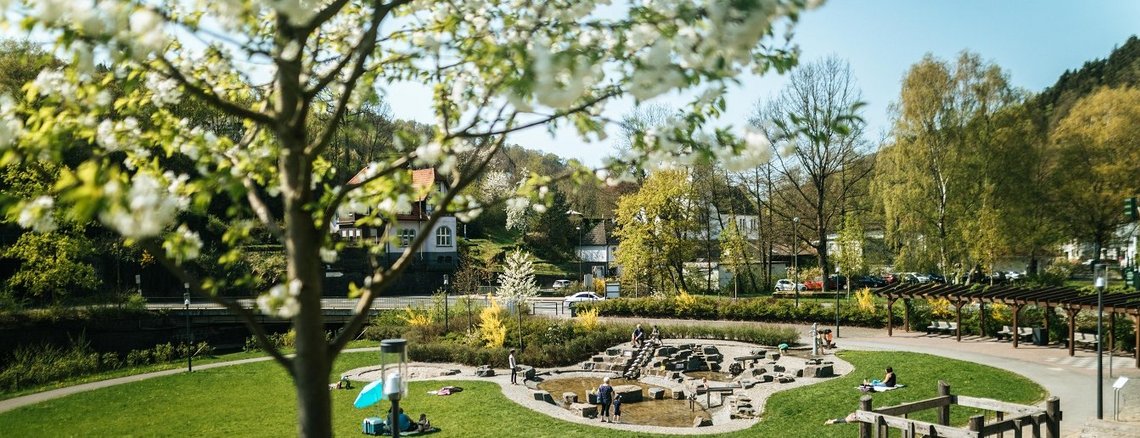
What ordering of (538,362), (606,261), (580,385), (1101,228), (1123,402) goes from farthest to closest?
(606,261), (1101,228), (538,362), (580,385), (1123,402)

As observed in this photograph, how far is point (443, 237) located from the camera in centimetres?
5772

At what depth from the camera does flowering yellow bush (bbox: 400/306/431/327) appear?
31203 mm

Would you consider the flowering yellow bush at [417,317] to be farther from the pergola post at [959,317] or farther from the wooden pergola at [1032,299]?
the pergola post at [959,317]

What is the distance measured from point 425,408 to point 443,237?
39749mm

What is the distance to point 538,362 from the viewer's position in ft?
82.6

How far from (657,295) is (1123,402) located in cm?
2586

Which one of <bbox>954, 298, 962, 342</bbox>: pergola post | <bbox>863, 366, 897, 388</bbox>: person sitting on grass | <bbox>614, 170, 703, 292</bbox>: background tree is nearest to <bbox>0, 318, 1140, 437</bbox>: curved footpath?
<bbox>954, 298, 962, 342</bbox>: pergola post

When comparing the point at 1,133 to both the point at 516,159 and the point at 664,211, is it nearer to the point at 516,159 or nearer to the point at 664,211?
the point at 664,211

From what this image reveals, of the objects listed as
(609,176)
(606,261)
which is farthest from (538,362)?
(606,261)

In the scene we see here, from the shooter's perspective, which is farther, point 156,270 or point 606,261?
point 606,261

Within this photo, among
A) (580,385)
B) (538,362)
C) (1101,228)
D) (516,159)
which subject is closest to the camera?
(580,385)

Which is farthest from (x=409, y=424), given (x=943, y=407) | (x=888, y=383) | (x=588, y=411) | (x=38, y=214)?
(x=38, y=214)

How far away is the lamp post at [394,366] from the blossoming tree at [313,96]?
8.28 ft

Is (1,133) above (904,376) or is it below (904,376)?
above
